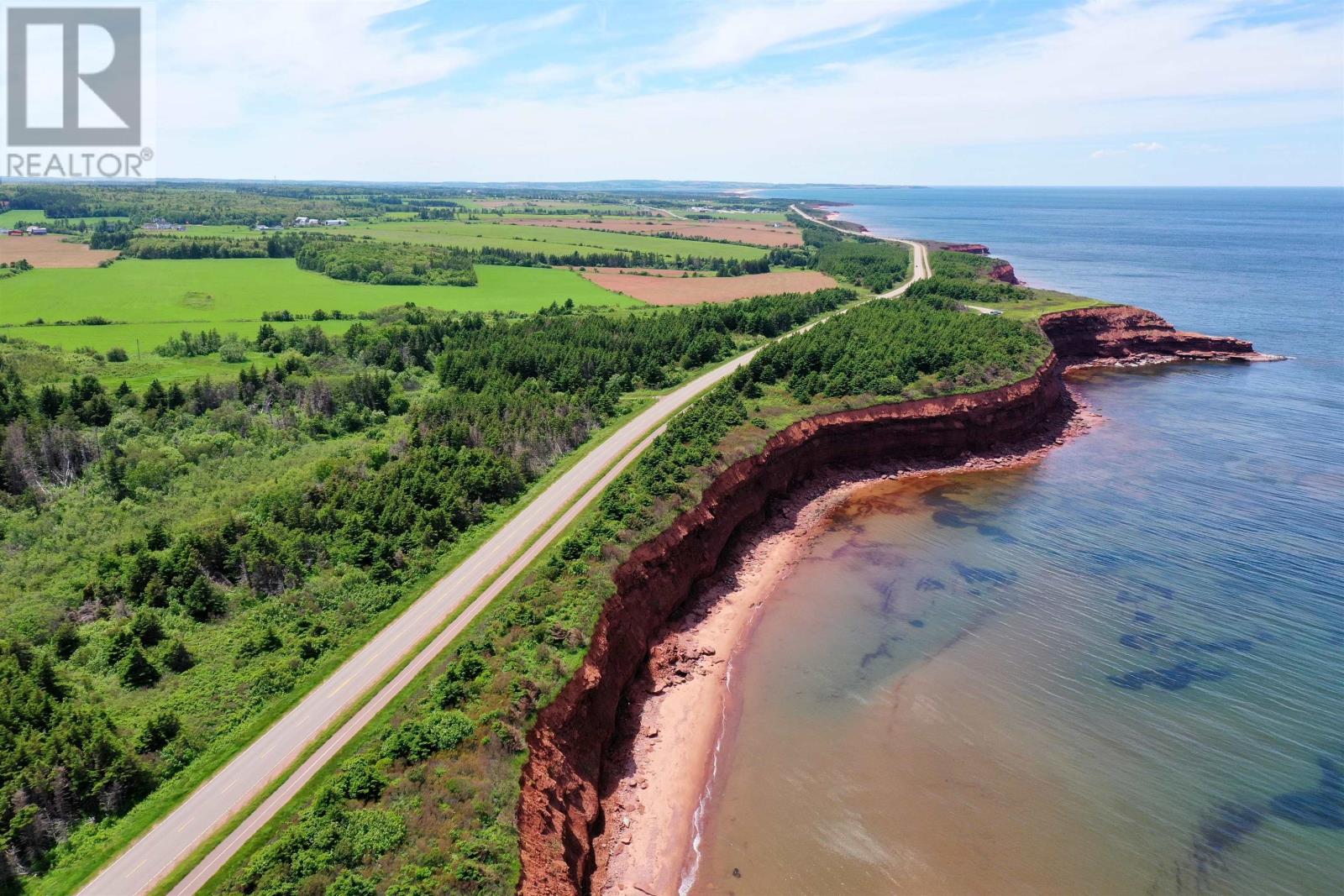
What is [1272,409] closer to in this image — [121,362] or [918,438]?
[918,438]

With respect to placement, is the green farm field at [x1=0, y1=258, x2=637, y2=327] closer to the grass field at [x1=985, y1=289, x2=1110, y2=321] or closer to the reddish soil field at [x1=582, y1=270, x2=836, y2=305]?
the reddish soil field at [x1=582, y1=270, x2=836, y2=305]

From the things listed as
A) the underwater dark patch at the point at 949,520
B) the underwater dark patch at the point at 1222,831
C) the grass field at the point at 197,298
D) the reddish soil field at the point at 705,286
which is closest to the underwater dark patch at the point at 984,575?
the underwater dark patch at the point at 949,520

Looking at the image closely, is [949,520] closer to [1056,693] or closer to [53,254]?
[1056,693]

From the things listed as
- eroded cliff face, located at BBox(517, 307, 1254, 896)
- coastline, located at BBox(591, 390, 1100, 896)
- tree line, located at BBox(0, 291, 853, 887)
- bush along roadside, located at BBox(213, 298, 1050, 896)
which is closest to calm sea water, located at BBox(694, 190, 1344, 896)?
coastline, located at BBox(591, 390, 1100, 896)

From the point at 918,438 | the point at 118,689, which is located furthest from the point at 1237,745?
the point at 118,689

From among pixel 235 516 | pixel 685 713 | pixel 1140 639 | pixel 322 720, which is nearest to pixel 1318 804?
pixel 1140 639

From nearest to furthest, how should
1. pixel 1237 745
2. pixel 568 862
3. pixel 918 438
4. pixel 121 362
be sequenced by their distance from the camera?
1. pixel 568 862
2. pixel 1237 745
3. pixel 918 438
4. pixel 121 362

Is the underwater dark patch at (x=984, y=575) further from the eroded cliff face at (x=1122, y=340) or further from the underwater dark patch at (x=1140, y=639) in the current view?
the eroded cliff face at (x=1122, y=340)
